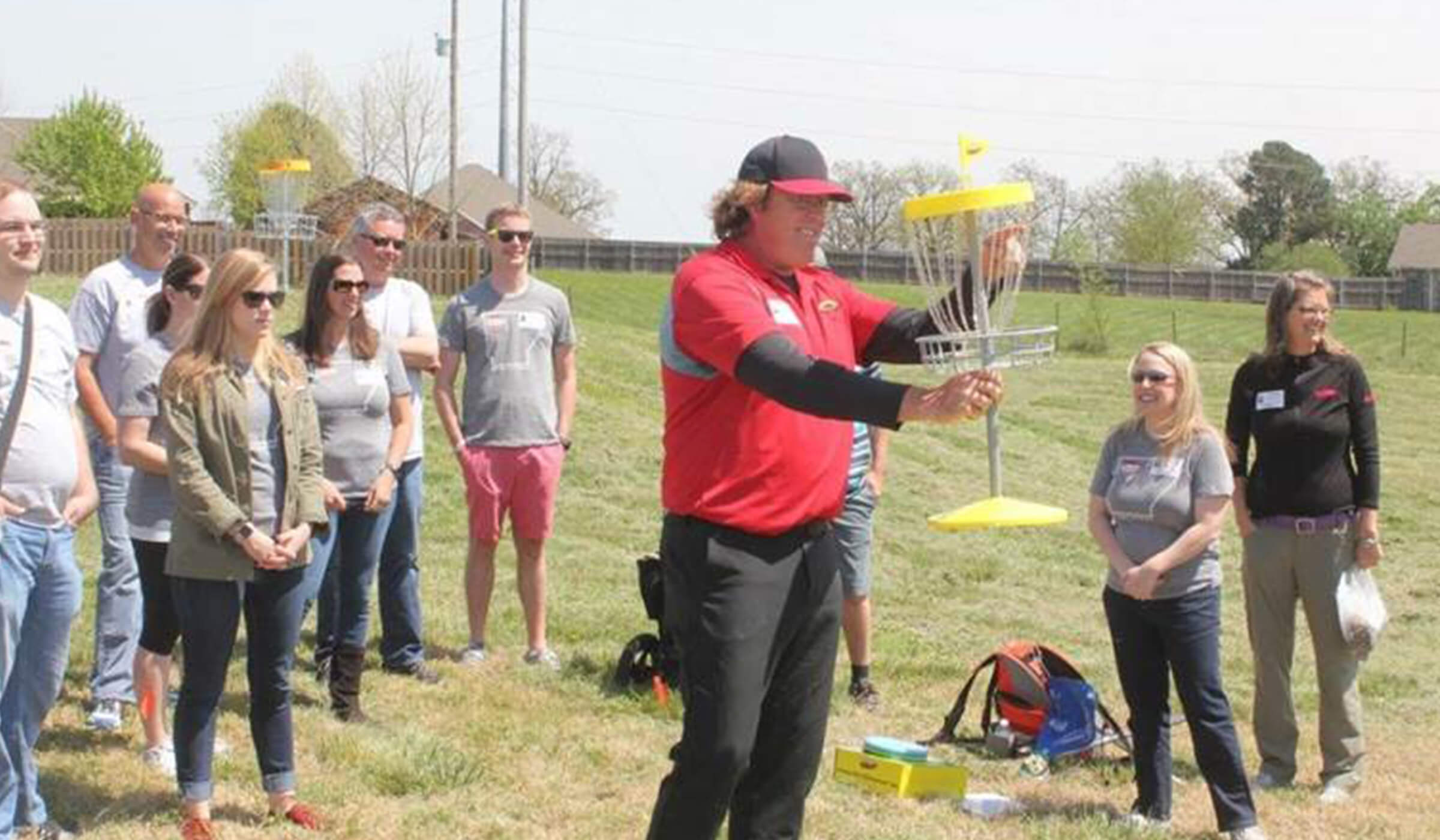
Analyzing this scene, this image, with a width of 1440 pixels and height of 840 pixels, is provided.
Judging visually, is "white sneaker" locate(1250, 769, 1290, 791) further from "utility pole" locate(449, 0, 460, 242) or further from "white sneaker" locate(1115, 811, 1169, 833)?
"utility pole" locate(449, 0, 460, 242)

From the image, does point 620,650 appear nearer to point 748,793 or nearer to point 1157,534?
point 1157,534

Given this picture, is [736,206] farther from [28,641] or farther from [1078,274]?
[1078,274]

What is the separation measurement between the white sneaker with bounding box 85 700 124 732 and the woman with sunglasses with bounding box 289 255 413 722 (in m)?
0.88

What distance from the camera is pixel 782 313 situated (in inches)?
177

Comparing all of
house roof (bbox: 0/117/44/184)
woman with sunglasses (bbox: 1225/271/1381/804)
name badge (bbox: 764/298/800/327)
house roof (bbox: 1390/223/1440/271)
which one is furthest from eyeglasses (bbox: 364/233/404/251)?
house roof (bbox: 1390/223/1440/271)

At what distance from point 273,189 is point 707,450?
19317mm

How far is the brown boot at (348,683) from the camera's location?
7.32 m

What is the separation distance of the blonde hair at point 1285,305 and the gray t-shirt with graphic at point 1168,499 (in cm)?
107

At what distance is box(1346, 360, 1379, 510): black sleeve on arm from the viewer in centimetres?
737

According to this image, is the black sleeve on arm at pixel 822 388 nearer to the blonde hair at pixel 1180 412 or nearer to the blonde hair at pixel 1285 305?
the blonde hair at pixel 1180 412

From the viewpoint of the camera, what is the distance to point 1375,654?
1098 cm

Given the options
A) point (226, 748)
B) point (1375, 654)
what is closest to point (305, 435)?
point (226, 748)

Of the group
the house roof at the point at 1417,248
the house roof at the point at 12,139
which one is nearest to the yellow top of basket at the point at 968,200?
the house roof at the point at 12,139

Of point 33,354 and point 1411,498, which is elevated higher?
point 33,354
